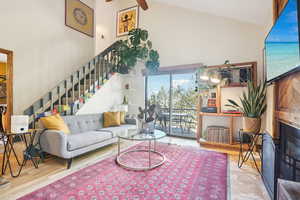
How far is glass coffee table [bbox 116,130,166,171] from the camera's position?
2294mm

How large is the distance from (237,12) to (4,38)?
5.20 meters

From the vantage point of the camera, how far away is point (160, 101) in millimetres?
4625

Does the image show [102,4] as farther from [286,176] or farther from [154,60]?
[286,176]

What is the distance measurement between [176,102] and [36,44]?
4.18m

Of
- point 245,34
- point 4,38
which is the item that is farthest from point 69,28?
point 245,34

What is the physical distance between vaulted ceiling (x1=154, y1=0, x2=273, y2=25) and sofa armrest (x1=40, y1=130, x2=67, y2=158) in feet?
12.9

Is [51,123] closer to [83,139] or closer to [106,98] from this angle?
[83,139]

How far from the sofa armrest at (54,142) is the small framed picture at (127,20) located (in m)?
4.39

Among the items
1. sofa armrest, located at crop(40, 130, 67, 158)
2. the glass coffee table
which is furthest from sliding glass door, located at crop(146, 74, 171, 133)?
sofa armrest, located at crop(40, 130, 67, 158)

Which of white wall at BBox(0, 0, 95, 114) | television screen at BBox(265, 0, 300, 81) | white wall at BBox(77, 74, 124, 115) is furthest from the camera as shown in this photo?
white wall at BBox(77, 74, 124, 115)

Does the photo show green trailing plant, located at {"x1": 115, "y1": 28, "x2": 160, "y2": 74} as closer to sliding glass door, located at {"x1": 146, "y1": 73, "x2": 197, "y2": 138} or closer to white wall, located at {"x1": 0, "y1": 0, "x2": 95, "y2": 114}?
sliding glass door, located at {"x1": 146, "y1": 73, "x2": 197, "y2": 138}

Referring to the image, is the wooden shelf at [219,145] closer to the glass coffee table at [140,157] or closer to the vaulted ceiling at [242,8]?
the glass coffee table at [140,157]

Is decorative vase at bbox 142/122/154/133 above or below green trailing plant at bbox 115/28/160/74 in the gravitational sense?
below

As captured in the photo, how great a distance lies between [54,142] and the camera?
226 cm
